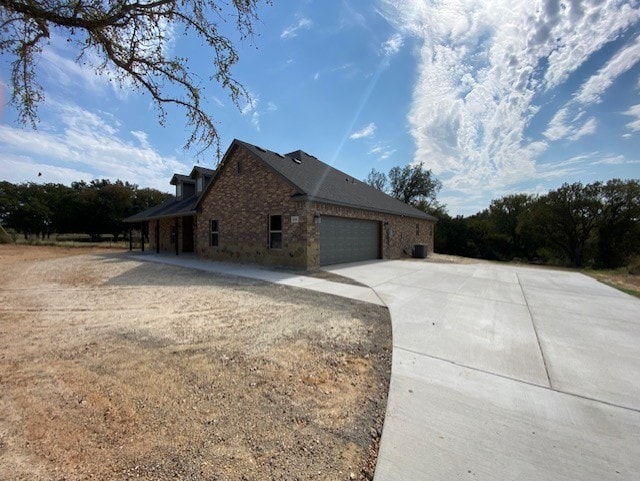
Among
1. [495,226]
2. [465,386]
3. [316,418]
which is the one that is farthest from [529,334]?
[495,226]

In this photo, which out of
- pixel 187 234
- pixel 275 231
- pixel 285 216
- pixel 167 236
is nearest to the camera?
pixel 285 216

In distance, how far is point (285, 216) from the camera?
40.1 ft

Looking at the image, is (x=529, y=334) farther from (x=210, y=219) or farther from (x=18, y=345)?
(x=210, y=219)

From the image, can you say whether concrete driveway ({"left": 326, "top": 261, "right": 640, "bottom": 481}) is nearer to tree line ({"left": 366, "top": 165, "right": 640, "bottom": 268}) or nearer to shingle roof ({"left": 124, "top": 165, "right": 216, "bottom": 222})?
shingle roof ({"left": 124, "top": 165, "right": 216, "bottom": 222})

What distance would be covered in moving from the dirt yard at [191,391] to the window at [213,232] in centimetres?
983

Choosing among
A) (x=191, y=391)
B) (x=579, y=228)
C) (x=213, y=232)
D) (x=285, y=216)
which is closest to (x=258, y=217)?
(x=285, y=216)

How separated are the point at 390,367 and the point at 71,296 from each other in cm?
763

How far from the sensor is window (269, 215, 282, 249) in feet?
41.8

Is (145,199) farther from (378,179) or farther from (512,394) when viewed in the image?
(512,394)

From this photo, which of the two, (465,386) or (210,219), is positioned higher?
(210,219)

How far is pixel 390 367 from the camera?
3666mm

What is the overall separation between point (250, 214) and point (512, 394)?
1211 centimetres

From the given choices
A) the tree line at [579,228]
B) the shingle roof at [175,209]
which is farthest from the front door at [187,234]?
the tree line at [579,228]

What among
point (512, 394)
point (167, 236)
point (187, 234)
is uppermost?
point (187, 234)
